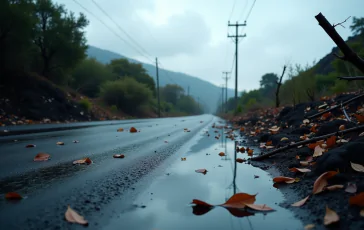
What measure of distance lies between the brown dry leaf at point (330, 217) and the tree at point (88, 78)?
40.6 meters

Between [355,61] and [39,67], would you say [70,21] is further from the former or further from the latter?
[355,61]

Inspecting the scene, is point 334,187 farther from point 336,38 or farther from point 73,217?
point 73,217

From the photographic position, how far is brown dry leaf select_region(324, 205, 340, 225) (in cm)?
160

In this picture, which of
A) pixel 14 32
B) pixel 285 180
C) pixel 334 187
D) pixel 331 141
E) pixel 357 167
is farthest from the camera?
pixel 14 32

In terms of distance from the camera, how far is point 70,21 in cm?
2438

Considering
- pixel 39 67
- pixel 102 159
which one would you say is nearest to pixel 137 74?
pixel 39 67

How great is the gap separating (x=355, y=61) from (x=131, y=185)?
8.07 feet

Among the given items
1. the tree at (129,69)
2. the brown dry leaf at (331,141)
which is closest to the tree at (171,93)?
the tree at (129,69)

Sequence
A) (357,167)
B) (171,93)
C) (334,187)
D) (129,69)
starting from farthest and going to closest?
(171,93) < (129,69) < (357,167) < (334,187)

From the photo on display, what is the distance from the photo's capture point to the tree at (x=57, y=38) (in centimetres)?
2289

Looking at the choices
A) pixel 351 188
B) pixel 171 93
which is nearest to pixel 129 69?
pixel 171 93

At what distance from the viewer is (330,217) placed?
1632 millimetres

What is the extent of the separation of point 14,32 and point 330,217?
2008 cm

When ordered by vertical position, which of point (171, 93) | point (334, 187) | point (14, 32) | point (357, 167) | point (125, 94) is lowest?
point (334, 187)
